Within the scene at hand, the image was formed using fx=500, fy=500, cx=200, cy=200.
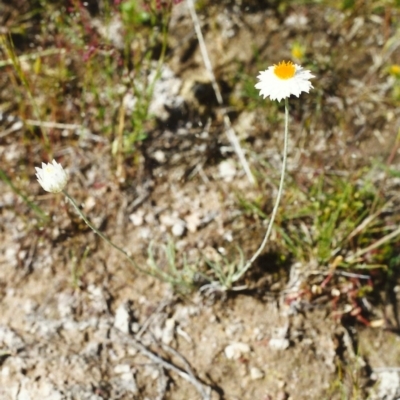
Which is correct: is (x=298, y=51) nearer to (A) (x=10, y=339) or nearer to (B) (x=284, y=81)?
(B) (x=284, y=81)

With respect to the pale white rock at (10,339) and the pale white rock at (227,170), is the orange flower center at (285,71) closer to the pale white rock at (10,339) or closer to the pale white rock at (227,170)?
the pale white rock at (227,170)

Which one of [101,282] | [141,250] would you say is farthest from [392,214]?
[101,282]

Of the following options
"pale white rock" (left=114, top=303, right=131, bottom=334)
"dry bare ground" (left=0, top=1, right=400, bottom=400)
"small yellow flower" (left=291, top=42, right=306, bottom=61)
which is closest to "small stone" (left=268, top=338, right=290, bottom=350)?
"dry bare ground" (left=0, top=1, right=400, bottom=400)

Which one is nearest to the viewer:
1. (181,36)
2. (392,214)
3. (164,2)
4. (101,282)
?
(164,2)

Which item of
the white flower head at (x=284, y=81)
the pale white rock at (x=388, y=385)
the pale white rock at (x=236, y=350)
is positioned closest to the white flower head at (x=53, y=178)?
the white flower head at (x=284, y=81)

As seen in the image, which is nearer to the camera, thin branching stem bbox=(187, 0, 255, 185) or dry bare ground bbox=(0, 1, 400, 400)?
dry bare ground bbox=(0, 1, 400, 400)

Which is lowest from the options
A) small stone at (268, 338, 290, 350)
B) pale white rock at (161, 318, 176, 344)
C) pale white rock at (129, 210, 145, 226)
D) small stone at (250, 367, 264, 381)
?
small stone at (250, 367, 264, 381)

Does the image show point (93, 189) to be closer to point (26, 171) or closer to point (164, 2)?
point (26, 171)

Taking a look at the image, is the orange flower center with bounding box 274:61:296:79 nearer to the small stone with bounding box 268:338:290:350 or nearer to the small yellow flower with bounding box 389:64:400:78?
the small stone with bounding box 268:338:290:350
